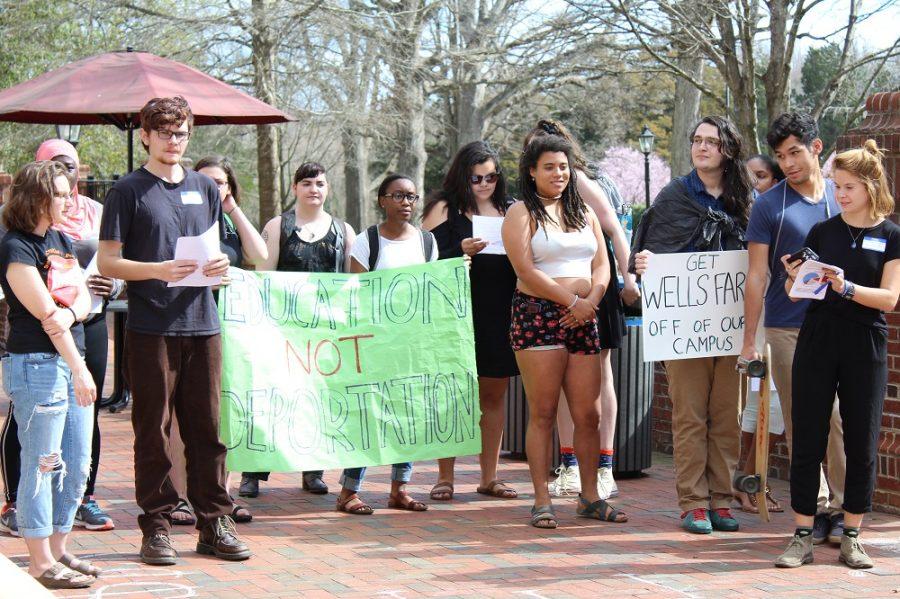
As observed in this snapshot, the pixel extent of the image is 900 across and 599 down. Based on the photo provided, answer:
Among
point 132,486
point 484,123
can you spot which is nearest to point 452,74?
point 484,123

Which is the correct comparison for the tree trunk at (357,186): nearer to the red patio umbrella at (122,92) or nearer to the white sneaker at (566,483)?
the red patio umbrella at (122,92)

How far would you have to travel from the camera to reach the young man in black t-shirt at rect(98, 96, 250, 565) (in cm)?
559

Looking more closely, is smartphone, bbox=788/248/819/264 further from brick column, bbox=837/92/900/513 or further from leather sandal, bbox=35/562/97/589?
leather sandal, bbox=35/562/97/589

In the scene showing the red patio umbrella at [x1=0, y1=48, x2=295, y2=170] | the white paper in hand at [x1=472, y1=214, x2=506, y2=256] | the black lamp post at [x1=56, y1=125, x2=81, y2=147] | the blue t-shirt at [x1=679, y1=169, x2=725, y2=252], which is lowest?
the white paper in hand at [x1=472, y1=214, x2=506, y2=256]

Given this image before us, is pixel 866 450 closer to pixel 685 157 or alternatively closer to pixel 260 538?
pixel 260 538

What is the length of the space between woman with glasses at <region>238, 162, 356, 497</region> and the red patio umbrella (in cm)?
211

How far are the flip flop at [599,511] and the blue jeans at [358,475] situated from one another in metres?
1.04

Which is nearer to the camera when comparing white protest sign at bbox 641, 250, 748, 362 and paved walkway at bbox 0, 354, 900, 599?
paved walkway at bbox 0, 354, 900, 599

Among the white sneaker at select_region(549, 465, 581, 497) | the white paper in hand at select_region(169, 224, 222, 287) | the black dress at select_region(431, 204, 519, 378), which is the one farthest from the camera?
the white sneaker at select_region(549, 465, 581, 497)

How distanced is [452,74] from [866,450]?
26.9 m

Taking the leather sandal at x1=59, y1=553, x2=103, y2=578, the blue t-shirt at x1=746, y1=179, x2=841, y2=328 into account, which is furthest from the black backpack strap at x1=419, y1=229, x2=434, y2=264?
the leather sandal at x1=59, y1=553, x2=103, y2=578

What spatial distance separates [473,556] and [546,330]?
134 cm

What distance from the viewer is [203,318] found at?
5781 mm

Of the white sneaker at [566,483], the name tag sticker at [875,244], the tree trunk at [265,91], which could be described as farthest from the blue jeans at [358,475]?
the tree trunk at [265,91]
